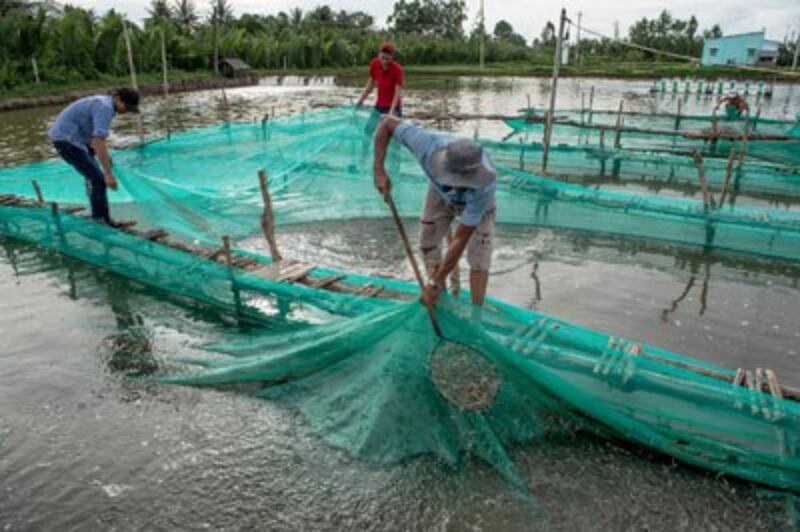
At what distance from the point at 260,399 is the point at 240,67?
30.9 m

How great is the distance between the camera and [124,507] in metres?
2.78

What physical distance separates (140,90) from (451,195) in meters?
24.4

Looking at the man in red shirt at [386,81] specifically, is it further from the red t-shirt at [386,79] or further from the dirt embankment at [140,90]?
the dirt embankment at [140,90]

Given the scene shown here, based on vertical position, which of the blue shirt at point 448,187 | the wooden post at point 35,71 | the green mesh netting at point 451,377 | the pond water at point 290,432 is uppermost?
the wooden post at point 35,71

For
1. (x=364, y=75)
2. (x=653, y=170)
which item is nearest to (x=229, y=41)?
(x=364, y=75)

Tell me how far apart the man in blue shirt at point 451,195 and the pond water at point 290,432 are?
3.37 ft

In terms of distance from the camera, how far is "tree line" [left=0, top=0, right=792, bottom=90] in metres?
21.0

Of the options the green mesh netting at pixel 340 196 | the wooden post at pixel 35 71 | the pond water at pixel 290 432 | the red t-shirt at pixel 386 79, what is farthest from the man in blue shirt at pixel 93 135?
the wooden post at pixel 35 71

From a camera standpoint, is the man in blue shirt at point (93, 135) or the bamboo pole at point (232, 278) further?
the man in blue shirt at point (93, 135)

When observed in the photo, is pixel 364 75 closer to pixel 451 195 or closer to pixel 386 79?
pixel 386 79

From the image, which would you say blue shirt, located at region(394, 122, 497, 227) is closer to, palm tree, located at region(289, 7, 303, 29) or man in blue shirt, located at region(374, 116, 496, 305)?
man in blue shirt, located at region(374, 116, 496, 305)

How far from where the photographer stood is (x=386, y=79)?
655cm

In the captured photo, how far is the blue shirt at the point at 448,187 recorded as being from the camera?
2881 millimetres

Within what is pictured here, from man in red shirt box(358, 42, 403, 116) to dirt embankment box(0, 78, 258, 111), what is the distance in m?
16.8
